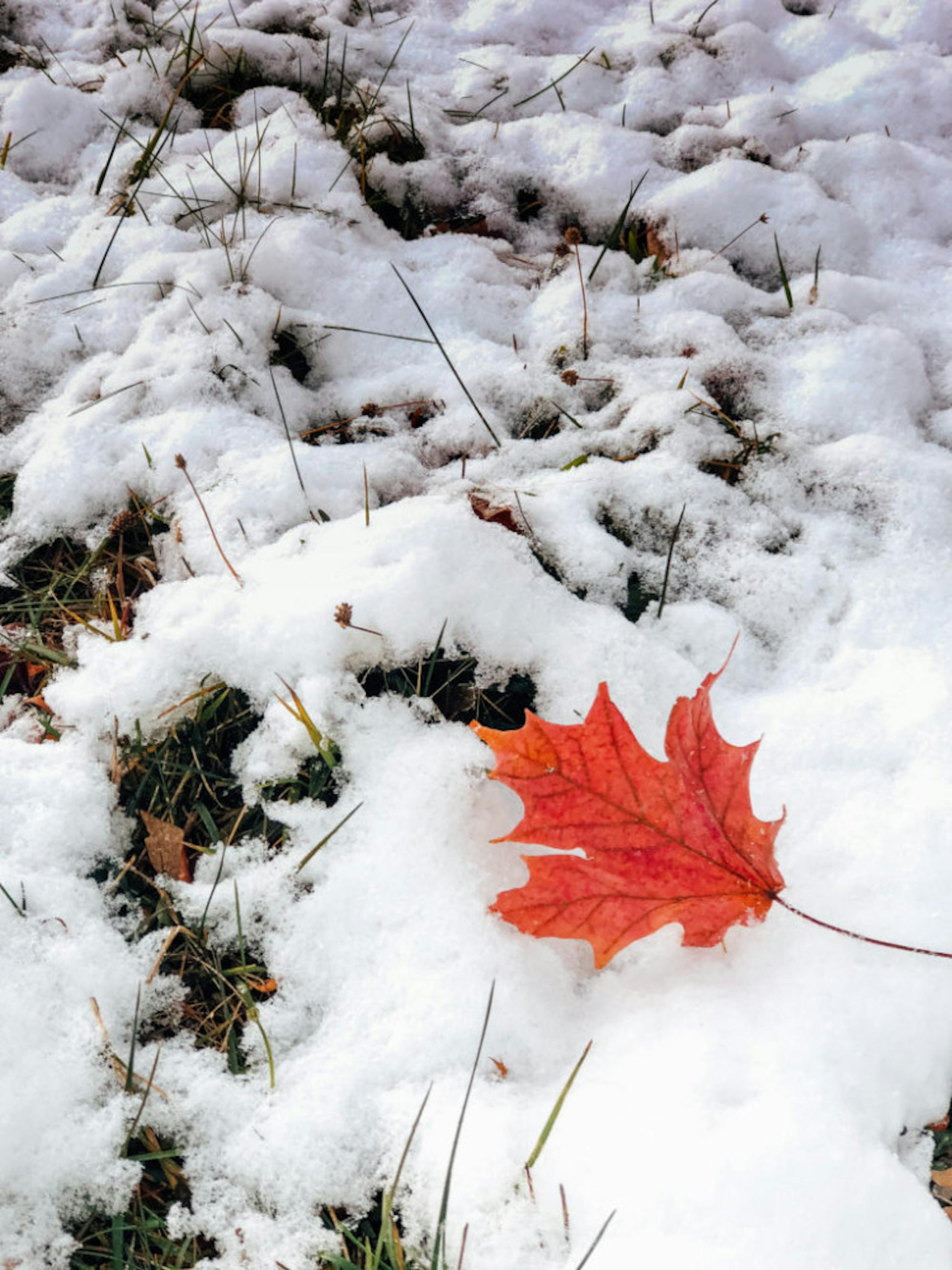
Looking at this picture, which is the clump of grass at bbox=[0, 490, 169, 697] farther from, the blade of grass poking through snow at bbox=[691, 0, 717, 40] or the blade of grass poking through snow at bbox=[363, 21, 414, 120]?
the blade of grass poking through snow at bbox=[691, 0, 717, 40]

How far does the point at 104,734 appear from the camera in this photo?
51.2 inches

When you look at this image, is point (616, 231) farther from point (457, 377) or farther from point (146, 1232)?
point (146, 1232)

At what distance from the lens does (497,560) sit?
1395 millimetres

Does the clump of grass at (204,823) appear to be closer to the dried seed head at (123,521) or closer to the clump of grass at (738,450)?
the dried seed head at (123,521)

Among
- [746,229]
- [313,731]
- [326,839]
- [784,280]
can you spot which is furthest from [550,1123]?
[746,229]

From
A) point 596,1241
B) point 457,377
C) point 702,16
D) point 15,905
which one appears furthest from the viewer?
point 702,16

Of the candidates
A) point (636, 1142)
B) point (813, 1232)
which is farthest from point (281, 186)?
point (813, 1232)

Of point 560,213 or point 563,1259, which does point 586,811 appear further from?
point 560,213

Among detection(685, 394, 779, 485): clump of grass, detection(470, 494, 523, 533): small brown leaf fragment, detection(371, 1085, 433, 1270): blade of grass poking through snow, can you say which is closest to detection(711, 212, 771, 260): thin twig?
detection(685, 394, 779, 485): clump of grass

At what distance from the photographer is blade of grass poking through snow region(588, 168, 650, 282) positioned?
183cm

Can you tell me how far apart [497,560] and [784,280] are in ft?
3.07

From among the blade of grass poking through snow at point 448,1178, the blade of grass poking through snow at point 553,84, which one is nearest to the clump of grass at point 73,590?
the blade of grass poking through snow at point 448,1178

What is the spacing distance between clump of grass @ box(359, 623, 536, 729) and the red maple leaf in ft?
0.87

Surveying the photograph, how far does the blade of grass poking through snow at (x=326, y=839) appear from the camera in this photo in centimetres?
114
